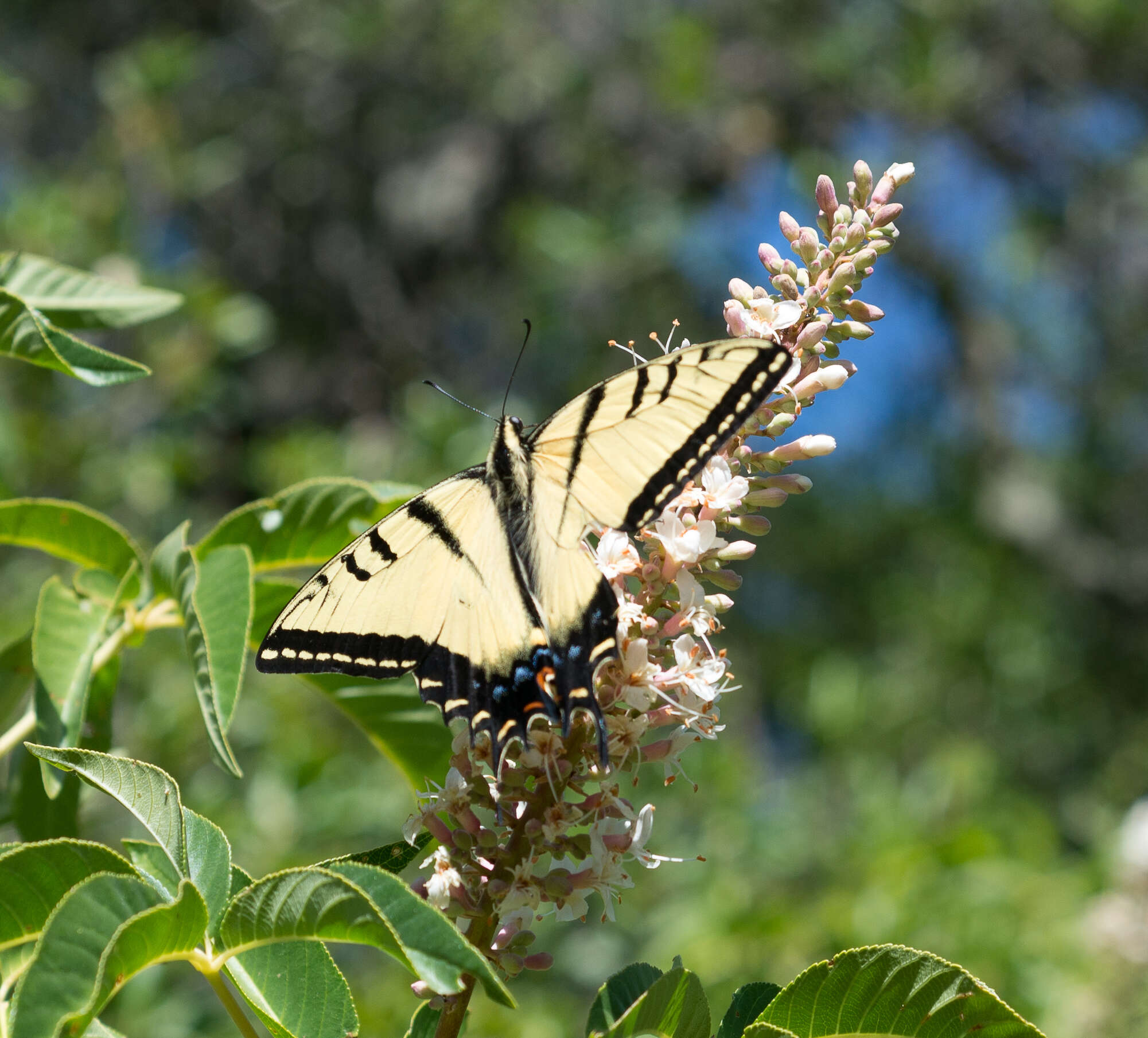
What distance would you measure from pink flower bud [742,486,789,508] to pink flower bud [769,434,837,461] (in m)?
0.05

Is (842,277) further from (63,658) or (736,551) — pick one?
(63,658)

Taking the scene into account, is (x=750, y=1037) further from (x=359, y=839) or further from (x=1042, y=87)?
(x=1042, y=87)

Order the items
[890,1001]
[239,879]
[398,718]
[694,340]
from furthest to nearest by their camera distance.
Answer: [694,340] < [398,718] < [239,879] < [890,1001]

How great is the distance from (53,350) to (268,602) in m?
0.55

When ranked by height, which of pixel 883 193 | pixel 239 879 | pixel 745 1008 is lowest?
pixel 239 879

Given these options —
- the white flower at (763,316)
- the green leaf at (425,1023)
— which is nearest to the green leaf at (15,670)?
the green leaf at (425,1023)

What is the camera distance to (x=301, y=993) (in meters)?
1.15

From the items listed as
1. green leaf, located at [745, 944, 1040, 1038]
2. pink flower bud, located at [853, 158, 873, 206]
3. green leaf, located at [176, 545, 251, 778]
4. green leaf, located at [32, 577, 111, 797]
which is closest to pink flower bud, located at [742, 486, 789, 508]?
pink flower bud, located at [853, 158, 873, 206]

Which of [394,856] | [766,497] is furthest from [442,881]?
[766,497]

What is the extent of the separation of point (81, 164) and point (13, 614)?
3.20 meters

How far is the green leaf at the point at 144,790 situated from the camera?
1.12 metres

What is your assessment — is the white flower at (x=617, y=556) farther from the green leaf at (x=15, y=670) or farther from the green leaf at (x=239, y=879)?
the green leaf at (x=15, y=670)

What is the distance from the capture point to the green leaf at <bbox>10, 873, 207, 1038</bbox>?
0.89 meters

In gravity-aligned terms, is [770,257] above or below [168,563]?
above
